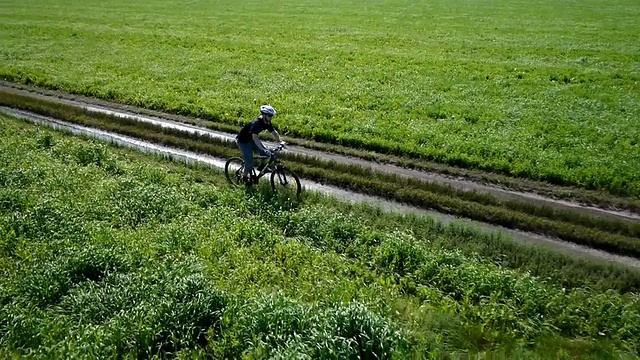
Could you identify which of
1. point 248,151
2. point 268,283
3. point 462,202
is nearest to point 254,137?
point 248,151

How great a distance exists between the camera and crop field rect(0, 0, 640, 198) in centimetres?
1869

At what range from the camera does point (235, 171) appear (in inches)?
660

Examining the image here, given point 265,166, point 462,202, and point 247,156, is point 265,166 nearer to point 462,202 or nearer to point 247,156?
point 247,156

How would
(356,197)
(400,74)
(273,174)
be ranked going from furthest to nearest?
1. (400,74)
2. (356,197)
3. (273,174)

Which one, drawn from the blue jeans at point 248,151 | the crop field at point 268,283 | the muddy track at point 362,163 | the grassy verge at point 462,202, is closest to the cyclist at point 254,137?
the blue jeans at point 248,151

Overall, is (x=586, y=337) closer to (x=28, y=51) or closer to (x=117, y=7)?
(x=28, y=51)

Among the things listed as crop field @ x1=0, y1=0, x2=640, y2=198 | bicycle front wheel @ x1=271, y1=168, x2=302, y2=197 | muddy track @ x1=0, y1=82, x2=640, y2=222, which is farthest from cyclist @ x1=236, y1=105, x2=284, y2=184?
crop field @ x1=0, y1=0, x2=640, y2=198

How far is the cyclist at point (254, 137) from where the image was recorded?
14141 millimetres

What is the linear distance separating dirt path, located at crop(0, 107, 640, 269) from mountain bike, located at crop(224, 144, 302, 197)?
1.02 metres

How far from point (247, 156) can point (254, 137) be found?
0.84 metres

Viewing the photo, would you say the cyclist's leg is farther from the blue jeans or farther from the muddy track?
the muddy track

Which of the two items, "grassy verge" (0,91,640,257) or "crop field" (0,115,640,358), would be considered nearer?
"crop field" (0,115,640,358)

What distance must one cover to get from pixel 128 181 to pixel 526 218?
11.5 meters

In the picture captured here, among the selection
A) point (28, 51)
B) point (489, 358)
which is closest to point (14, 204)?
point (489, 358)
